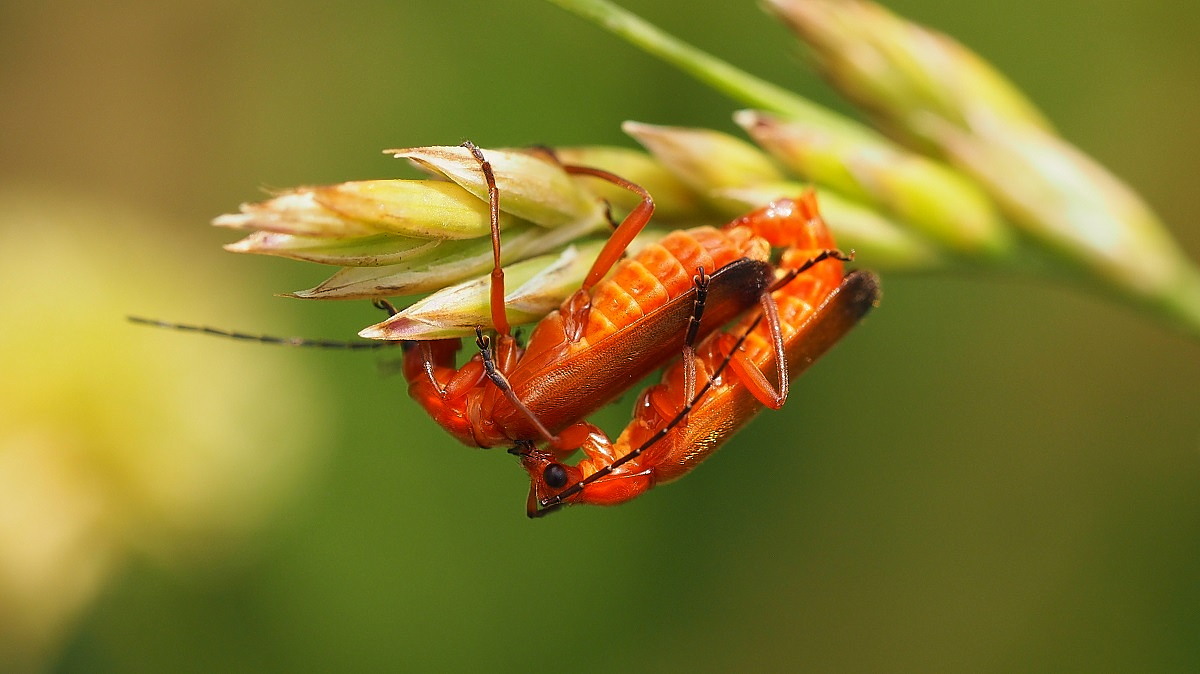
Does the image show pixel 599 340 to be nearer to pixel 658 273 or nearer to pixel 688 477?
pixel 658 273

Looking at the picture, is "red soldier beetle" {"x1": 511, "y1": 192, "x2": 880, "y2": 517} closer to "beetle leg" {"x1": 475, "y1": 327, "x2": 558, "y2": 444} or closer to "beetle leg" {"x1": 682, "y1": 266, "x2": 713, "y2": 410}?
"beetle leg" {"x1": 682, "y1": 266, "x2": 713, "y2": 410}

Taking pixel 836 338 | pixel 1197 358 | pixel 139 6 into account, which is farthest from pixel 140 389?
pixel 1197 358

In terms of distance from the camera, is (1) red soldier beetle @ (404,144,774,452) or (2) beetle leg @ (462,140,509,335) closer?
(2) beetle leg @ (462,140,509,335)

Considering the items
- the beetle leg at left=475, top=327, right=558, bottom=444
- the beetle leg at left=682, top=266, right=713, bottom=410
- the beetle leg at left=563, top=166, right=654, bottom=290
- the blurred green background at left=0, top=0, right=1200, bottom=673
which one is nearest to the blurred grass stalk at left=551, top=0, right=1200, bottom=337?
the beetle leg at left=563, top=166, right=654, bottom=290

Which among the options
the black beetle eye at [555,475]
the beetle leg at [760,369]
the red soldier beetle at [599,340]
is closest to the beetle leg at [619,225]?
the red soldier beetle at [599,340]

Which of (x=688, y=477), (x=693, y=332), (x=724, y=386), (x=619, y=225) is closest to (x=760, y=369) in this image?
(x=724, y=386)

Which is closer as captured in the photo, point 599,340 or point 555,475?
point 599,340
